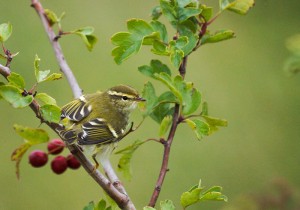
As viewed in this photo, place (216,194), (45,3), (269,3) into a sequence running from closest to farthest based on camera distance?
(216,194) → (269,3) → (45,3)

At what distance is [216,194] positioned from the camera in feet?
6.94

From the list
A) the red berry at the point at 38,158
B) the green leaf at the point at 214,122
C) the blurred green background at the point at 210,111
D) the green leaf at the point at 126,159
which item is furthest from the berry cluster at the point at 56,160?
the blurred green background at the point at 210,111

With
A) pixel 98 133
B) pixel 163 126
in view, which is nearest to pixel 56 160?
pixel 98 133

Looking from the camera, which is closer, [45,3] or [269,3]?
[269,3]

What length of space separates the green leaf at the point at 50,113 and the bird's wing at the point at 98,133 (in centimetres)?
76

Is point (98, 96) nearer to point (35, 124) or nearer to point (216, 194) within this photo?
point (216, 194)

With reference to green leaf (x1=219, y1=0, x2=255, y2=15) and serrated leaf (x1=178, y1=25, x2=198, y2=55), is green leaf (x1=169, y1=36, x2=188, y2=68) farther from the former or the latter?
green leaf (x1=219, y1=0, x2=255, y2=15)

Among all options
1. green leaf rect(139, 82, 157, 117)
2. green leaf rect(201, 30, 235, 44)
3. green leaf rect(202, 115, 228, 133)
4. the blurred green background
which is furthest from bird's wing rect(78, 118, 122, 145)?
the blurred green background

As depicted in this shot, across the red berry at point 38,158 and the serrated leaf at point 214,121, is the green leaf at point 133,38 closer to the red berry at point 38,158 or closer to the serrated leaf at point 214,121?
the serrated leaf at point 214,121

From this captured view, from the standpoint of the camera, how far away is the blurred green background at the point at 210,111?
6.04 metres

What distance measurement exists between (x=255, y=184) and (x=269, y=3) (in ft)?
6.87

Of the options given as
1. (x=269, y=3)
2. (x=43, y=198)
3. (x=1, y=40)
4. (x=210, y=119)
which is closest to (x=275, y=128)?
(x=269, y=3)

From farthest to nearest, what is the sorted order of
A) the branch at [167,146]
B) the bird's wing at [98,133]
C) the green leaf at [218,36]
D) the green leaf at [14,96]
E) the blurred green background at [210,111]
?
1. the blurred green background at [210,111]
2. the bird's wing at [98,133]
3. the green leaf at [218,36]
4. the branch at [167,146]
5. the green leaf at [14,96]

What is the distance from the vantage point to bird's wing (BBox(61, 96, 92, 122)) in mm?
3076
